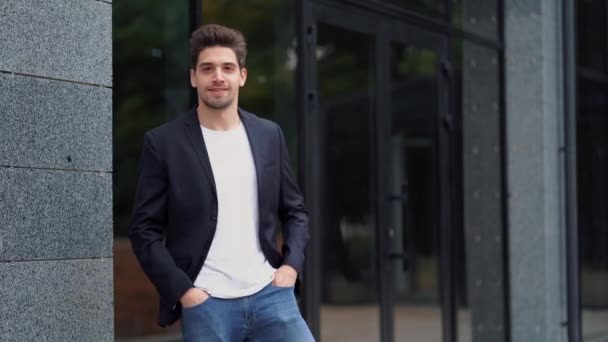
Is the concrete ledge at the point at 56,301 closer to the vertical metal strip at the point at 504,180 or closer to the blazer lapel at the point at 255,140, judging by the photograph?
the blazer lapel at the point at 255,140

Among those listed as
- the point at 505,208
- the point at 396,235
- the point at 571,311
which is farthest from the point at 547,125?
the point at 396,235

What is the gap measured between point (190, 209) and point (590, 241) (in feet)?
29.8

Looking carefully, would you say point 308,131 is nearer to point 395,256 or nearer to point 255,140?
point 395,256

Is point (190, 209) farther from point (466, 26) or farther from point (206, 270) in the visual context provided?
point (466, 26)

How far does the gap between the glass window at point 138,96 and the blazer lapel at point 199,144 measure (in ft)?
10.9

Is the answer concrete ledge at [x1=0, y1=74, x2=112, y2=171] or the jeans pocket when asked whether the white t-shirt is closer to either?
the jeans pocket

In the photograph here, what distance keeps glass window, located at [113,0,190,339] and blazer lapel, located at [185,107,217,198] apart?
3312mm

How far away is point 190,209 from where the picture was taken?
13.8 ft

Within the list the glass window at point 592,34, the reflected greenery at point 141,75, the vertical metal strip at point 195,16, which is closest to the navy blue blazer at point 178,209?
the vertical metal strip at point 195,16

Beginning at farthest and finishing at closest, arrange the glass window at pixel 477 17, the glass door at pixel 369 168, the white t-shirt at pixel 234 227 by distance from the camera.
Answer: the glass window at pixel 477 17
the glass door at pixel 369 168
the white t-shirt at pixel 234 227

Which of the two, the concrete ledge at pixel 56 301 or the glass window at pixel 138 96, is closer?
the concrete ledge at pixel 56 301

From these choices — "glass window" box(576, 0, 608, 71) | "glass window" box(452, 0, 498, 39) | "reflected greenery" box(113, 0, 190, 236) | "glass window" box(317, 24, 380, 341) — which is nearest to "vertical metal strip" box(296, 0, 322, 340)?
"glass window" box(317, 24, 380, 341)

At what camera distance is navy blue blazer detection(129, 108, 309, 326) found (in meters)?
4.13

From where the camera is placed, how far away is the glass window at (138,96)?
8656 mm
